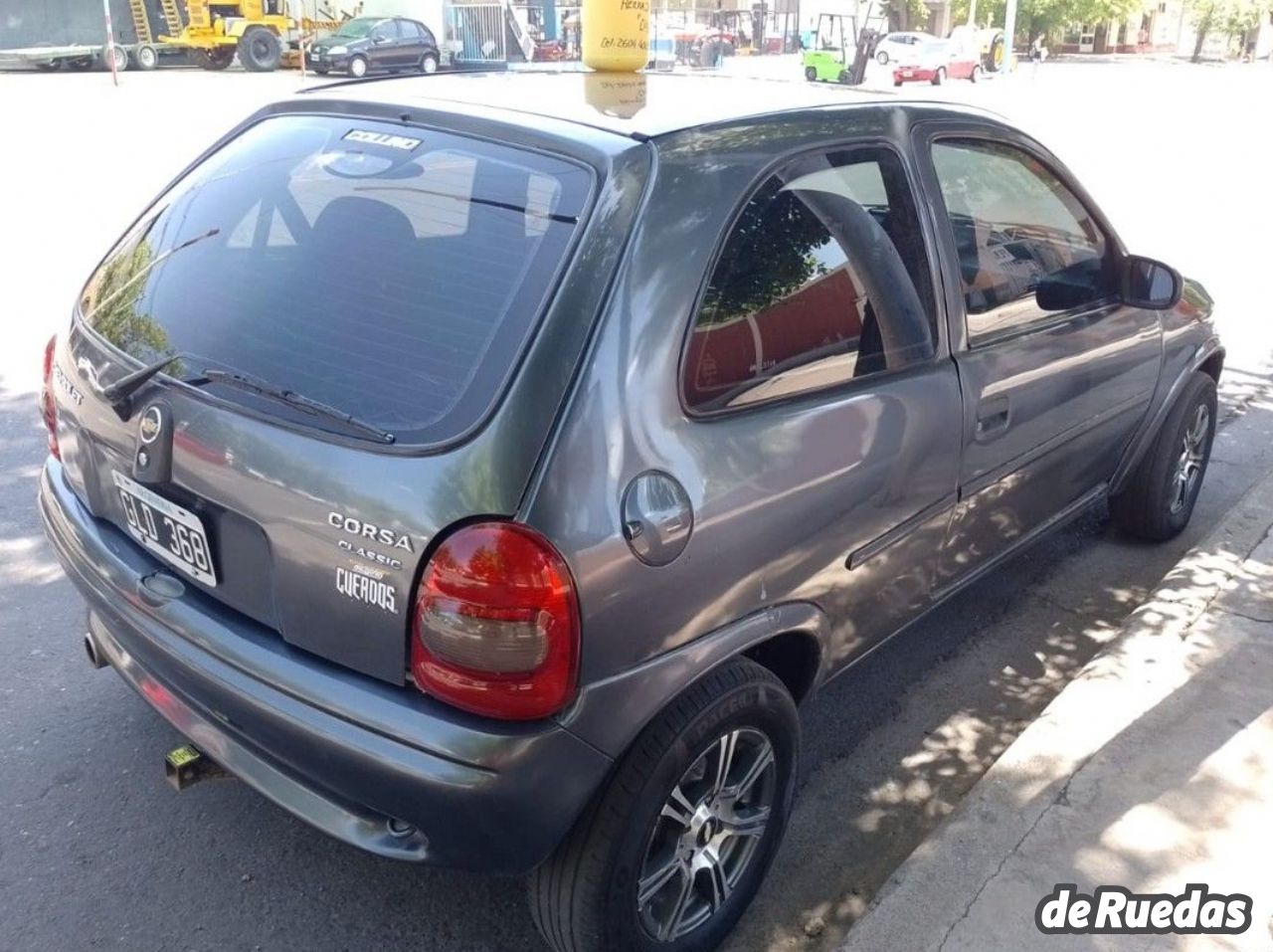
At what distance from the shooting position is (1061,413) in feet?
12.3

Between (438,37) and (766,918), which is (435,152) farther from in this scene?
(438,37)

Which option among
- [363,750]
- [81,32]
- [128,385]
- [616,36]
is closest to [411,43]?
[81,32]

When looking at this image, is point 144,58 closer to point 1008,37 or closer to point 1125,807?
point 1008,37

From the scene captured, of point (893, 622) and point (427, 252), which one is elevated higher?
point (427, 252)

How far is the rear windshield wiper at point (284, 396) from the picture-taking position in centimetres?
232

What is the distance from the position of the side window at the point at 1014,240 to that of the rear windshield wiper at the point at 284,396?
1.74 meters

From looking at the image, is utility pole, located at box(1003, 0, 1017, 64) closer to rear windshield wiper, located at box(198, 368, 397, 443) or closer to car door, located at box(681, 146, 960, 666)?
car door, located at box(681, 146, 960, 666)

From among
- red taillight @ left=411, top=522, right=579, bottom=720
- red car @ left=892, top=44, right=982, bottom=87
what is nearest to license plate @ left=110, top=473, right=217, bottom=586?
red taillight @ left=411, top=522, right=579, bottom=720

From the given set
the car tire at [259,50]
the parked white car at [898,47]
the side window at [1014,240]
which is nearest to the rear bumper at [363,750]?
the side window at [1014,240]

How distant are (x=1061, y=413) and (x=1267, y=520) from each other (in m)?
1.75

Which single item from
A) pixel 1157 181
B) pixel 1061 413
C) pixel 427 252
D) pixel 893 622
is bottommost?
pixel 1157 181

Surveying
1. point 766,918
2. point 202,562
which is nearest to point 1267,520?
point 766,918

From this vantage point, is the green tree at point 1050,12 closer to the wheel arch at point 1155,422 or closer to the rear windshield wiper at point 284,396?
the wheel arch at point 1155,422

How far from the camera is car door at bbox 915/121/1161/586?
333 centimetres
